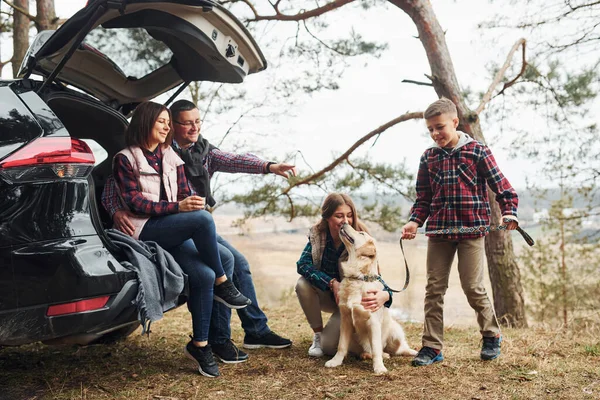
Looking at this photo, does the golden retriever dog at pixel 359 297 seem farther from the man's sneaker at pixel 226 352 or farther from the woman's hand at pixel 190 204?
the woman's hand at pixel 190 204

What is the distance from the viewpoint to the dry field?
3166 mm

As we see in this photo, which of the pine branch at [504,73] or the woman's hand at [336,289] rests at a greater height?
the pine branch at [504,73]

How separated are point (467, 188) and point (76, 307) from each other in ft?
8.33

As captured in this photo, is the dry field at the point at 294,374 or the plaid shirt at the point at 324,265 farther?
the plaid shirt at the point at 324,265

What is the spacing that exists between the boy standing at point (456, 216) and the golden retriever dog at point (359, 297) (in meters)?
0.34

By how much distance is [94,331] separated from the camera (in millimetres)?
2785

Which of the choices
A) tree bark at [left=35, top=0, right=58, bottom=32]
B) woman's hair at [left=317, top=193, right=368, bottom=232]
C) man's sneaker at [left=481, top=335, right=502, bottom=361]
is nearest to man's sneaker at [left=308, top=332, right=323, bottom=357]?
woman's hair at [left=317, top=193, right=368, bottom=232]

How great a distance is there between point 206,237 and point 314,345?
1.32 meters

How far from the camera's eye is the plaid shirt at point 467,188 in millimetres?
3736

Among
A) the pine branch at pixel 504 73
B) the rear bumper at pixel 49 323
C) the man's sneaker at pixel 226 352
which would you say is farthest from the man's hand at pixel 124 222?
the pine branch at pixel 504 73

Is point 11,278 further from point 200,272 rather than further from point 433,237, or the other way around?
point 433,237

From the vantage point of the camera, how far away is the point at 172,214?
10.9 ft

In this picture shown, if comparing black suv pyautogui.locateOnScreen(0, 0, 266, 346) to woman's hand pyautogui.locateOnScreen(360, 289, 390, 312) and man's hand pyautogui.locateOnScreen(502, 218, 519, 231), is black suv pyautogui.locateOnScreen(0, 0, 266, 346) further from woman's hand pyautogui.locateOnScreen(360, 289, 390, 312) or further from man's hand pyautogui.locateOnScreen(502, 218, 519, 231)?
man's hand pyautogui.locateOnScreen(502, 218, 519, 231)

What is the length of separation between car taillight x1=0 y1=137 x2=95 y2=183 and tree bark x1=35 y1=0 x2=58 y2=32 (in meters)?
4.96
